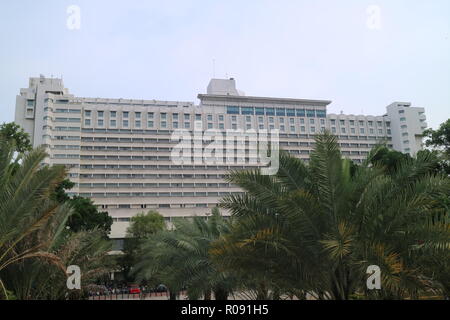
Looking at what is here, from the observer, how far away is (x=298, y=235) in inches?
337

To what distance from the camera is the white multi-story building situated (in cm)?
7750

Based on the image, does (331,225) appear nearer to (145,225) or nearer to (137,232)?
(145,225)

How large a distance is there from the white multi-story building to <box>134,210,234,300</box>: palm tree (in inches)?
2095

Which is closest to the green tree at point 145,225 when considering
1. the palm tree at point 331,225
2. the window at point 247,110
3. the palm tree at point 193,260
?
the palm tree at point 193,260

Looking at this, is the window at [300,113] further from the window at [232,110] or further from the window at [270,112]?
the window at [232,110]

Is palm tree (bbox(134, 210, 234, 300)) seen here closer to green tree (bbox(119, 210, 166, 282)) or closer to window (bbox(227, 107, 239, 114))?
green tree (bbox(119, 210, 166, 282))

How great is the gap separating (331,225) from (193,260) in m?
7.46

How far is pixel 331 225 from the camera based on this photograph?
8.29 metres

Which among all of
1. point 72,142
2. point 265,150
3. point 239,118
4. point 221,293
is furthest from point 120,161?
point 265,150

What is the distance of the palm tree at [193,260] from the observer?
1396 centimetres

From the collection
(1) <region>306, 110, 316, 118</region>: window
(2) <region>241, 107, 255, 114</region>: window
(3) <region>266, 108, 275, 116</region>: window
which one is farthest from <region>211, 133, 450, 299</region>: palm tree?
Result: (1) <region>306, 110, 316, 118</region>: window

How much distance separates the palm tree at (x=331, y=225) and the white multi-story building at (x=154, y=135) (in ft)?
205

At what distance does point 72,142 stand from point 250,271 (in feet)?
247
